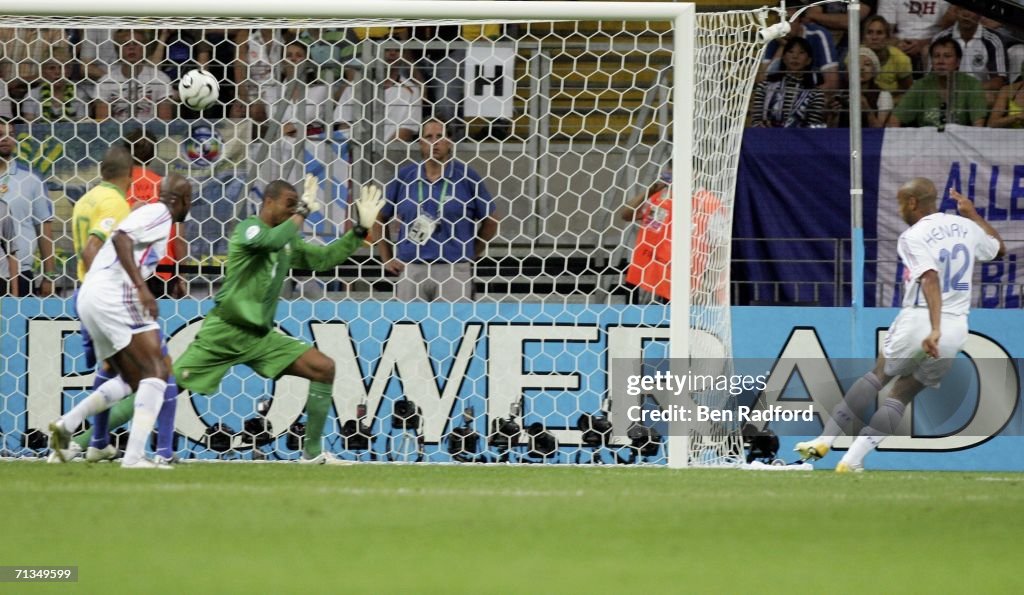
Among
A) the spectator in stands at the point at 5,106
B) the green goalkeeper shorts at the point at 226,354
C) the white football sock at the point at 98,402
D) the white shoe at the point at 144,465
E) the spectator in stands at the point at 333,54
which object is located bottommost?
the white shoe at the point at 144,465

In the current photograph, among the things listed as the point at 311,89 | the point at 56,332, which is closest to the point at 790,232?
the point at 311,89

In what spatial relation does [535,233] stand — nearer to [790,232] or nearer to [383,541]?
[790,232]

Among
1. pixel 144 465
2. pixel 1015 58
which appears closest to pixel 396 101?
pixel 144 465

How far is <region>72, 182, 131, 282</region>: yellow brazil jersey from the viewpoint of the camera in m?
8.50

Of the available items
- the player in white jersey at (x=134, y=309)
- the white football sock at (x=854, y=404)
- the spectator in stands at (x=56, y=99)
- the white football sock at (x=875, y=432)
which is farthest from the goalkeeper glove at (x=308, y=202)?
the white football sock at (x=875, y=432)

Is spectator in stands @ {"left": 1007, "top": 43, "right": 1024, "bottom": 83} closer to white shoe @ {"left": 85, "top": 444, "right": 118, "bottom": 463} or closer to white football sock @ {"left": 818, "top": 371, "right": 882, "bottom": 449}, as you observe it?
white football sock @ {"left": 818, "top": 371, "right": 882, "bottom": 449}

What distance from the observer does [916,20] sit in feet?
41.3

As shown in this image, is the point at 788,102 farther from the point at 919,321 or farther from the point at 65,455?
the point at 65,455

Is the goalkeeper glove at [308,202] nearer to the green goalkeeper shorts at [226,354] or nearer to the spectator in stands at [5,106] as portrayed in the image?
the green goalkeeper shorts at [226,354]

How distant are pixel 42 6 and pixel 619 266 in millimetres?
4139

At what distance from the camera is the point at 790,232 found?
1096cm

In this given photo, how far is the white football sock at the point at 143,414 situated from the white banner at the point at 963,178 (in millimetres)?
5594

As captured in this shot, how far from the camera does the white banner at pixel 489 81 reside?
33.2 ft

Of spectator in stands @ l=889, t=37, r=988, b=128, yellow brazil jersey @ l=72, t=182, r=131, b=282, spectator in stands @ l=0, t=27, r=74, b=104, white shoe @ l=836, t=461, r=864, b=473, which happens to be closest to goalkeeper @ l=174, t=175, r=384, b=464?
yellow brazil jersey @ l=72, t=182, r=131, b=282
